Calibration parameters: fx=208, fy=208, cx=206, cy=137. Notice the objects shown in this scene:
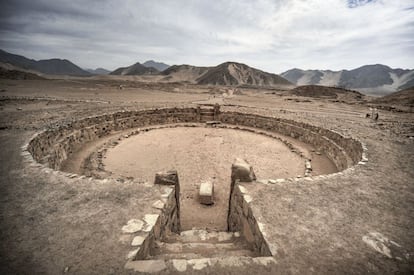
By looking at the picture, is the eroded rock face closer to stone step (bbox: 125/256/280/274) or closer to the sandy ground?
the sandy ground

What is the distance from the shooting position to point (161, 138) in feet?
39.8

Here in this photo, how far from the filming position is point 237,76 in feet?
266

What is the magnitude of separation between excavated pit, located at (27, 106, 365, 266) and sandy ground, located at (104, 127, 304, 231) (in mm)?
31

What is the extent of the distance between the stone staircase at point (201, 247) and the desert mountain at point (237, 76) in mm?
72048

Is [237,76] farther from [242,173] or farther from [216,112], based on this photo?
[242,173]

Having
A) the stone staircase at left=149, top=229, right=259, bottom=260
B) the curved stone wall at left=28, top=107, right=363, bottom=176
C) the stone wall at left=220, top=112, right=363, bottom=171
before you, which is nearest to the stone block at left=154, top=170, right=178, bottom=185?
the stone staircase at left=149, top=229, right=259, bottom=260

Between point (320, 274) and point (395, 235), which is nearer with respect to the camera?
point (320, 274)

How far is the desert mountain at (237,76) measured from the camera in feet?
247

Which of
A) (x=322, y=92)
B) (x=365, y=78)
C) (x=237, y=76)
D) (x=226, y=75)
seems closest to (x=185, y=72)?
(x=226, y=75)

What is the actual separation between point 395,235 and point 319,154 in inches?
322

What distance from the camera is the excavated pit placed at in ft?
15.4

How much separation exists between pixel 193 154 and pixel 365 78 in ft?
484

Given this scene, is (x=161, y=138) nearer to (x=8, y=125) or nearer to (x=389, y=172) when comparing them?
(x=8, y=125)

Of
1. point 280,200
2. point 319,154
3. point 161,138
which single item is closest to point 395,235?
point 280,200
